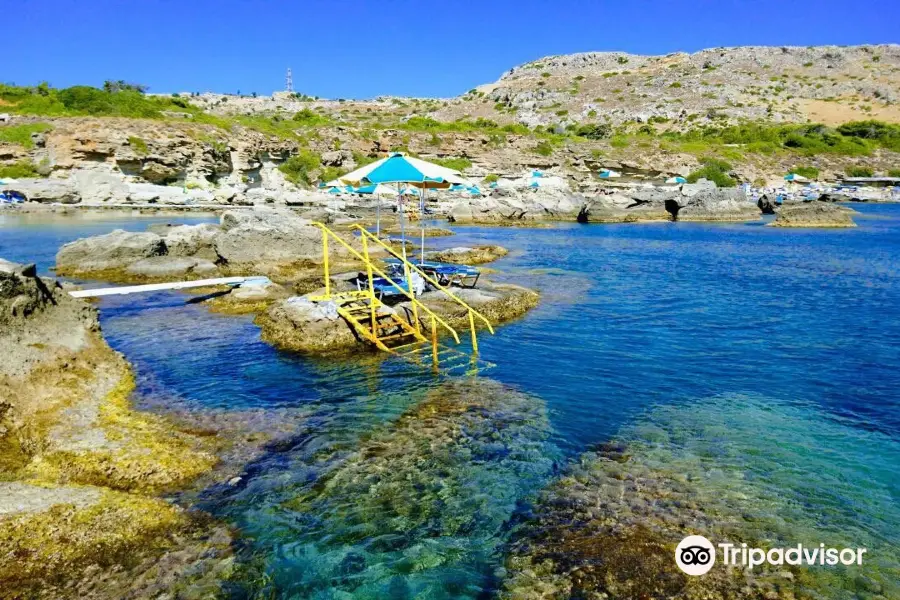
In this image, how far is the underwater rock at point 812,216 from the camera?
1836 inches

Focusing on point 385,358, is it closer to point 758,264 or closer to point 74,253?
point 74,253

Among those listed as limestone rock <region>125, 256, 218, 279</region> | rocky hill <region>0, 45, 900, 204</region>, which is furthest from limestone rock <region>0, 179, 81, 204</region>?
limestone rock <region>125, 256, 218, 279</region>

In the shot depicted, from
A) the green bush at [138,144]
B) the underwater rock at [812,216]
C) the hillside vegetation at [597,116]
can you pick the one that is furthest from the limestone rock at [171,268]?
the underwater rock at [812,216]

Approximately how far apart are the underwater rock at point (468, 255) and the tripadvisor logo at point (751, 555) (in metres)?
19.1

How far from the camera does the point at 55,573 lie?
478cm

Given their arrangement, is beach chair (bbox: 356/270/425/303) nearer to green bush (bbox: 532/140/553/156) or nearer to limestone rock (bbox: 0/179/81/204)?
limestone rock (bbox: 0/179/81/204)

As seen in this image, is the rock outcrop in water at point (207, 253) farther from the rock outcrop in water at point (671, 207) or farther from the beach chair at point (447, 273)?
Answer: the rock outcrop in water at point (671, 207)

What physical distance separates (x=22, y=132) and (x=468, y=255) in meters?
55.5

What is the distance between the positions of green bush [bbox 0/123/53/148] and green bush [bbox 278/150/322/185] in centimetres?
2343

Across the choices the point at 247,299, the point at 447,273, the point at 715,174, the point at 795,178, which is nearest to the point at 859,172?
the point at 795,178

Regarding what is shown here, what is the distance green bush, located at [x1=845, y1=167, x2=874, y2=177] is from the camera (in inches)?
3388

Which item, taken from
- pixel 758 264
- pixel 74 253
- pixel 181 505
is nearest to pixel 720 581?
pixel 181 505

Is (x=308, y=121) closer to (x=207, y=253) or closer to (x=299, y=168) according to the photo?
(x=299, y=168)

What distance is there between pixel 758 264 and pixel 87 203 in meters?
54.5
